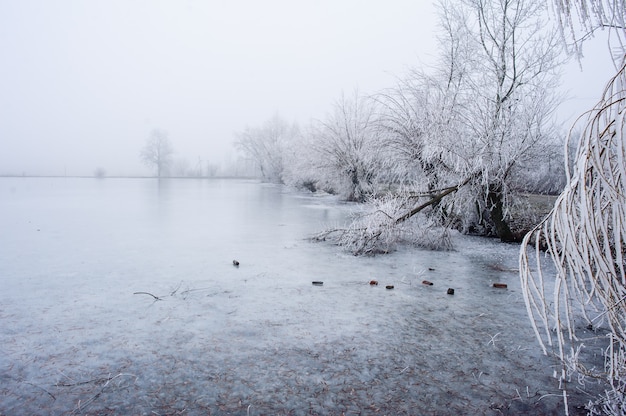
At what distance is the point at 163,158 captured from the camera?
82500mm

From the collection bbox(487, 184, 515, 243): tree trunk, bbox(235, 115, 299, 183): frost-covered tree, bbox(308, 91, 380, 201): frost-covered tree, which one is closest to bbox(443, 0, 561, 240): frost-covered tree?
bbox(487, 184, 515, 243): tree trunk

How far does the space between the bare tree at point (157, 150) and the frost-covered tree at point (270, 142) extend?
22.1 meters

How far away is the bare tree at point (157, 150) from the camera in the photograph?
82438mm

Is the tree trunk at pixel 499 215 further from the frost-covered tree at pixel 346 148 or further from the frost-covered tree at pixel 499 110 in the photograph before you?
the frost-covered tree at pixel 346 148

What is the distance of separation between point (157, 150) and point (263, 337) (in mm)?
84809

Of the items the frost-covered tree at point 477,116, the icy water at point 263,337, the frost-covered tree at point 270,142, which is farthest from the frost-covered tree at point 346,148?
the frost-covered tree at point 270,142

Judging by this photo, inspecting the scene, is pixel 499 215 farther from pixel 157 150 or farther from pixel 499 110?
pixel 157 150

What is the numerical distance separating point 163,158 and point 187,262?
3154 inches

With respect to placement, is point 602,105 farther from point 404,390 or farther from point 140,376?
point 140,376

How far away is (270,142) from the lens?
196ft

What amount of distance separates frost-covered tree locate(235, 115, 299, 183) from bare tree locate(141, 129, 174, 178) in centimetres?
2206

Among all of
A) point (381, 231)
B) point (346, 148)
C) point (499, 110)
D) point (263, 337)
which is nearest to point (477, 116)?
point (499, 110)

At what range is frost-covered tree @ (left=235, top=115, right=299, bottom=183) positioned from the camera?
56219 millimetres

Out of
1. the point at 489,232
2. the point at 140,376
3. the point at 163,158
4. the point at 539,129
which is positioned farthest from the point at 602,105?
the point at 163,158
